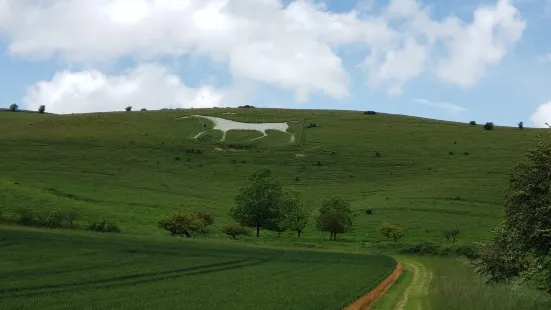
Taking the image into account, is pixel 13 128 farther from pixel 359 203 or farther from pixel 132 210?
pixel 359 203

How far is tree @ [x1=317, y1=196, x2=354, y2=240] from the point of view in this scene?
79188 millimetres

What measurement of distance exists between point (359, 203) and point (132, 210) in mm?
38395

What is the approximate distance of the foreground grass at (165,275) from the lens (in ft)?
73.0

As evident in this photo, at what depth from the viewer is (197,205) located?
93.9m

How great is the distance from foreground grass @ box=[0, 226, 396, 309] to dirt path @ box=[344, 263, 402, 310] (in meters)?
0.42

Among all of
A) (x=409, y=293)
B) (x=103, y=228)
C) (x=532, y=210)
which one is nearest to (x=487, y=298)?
(x=532, y=210)

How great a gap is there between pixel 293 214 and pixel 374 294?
168 feet

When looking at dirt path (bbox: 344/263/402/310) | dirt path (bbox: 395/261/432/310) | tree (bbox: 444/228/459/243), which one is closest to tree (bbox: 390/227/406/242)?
tree (bbox: 444/228/459/243)

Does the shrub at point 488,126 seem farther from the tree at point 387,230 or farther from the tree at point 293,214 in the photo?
the tree at point 387,230

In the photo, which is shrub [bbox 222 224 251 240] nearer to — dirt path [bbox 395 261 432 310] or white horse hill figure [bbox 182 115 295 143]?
dirt path [bbox 395 261 432 310]

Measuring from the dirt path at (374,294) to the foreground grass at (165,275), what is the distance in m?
0.42

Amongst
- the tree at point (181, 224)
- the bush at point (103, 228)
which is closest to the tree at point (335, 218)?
the tree at point (181, 224)

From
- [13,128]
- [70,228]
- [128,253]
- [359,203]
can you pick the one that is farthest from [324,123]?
[128,253]

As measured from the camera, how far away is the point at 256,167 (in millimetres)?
120375
